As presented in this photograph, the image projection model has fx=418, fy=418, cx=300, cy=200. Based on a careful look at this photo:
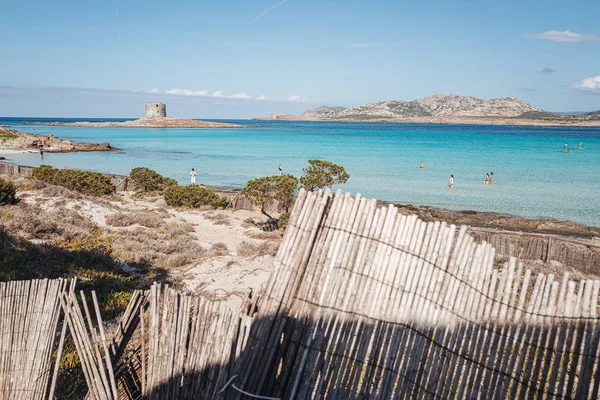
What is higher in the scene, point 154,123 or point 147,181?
point 154,123

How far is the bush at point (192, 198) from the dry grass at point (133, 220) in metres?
5.70

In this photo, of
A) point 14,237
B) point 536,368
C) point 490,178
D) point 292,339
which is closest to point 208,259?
point 14,237

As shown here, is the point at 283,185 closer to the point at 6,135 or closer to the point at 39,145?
the point at 39,145

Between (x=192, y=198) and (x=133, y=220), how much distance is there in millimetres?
6353

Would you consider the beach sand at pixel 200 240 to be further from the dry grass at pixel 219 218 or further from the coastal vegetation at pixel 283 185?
the coastal vegetation at pixel 283 185

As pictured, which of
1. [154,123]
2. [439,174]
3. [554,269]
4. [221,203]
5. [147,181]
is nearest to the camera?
[554,269]

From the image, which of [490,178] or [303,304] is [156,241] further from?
[490,178]

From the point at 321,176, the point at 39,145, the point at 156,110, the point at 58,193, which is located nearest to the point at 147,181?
the point at 58,193

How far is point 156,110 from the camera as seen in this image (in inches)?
6501

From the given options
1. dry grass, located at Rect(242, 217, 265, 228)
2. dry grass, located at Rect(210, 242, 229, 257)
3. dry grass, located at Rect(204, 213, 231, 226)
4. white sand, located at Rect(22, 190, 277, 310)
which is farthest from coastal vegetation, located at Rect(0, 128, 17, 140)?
dry grass, located at Rect(210, 242, 229, 257)

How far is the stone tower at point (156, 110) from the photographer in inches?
6476

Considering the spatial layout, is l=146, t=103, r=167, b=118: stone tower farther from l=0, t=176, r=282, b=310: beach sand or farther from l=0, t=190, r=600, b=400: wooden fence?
l=0, t=190, r=600, b=400: wooden fence

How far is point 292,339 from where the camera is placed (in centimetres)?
358

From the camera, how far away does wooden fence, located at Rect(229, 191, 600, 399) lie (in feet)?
11.3
